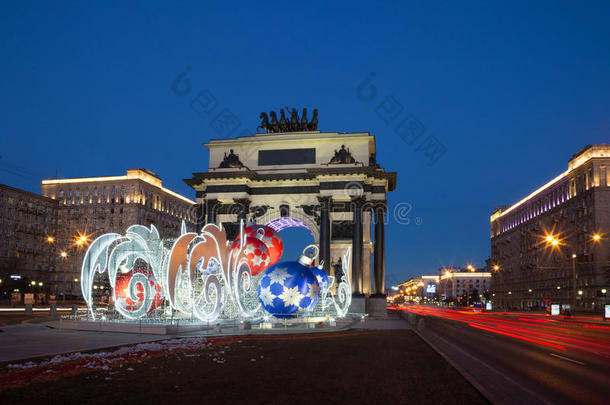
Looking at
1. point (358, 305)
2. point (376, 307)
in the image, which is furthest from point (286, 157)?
point (376, 307)

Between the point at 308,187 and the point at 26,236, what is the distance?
252 feet

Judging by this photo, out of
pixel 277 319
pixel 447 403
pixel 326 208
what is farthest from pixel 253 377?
pixel 326 208

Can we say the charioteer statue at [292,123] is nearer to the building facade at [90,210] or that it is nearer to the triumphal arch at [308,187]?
the triumphal arch at [308,187]

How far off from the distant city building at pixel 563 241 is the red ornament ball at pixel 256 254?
104 ft

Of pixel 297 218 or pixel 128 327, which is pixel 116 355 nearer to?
pixel 128 327

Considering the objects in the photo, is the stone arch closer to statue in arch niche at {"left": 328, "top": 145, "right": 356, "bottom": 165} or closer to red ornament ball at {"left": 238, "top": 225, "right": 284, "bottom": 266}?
statue in arch niche at {"left": 328, "top": 145, "right": 356, "bottom": 165}

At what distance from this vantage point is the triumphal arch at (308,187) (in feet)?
175

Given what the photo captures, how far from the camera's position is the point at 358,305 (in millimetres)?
49188

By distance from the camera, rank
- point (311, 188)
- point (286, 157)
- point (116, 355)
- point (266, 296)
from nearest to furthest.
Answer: point (116, 355) → point (266, 296) → point (311, 188) → point (286, 157)

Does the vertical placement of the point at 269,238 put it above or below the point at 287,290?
above

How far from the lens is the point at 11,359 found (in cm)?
1413

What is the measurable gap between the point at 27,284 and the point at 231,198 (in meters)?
60.0

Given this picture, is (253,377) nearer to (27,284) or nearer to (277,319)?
(277,319)

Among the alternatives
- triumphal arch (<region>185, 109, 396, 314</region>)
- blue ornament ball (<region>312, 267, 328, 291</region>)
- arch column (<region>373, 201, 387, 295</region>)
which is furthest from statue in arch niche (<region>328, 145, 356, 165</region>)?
blue ornament ball (<region>312, 267, 328, 291</region>)
